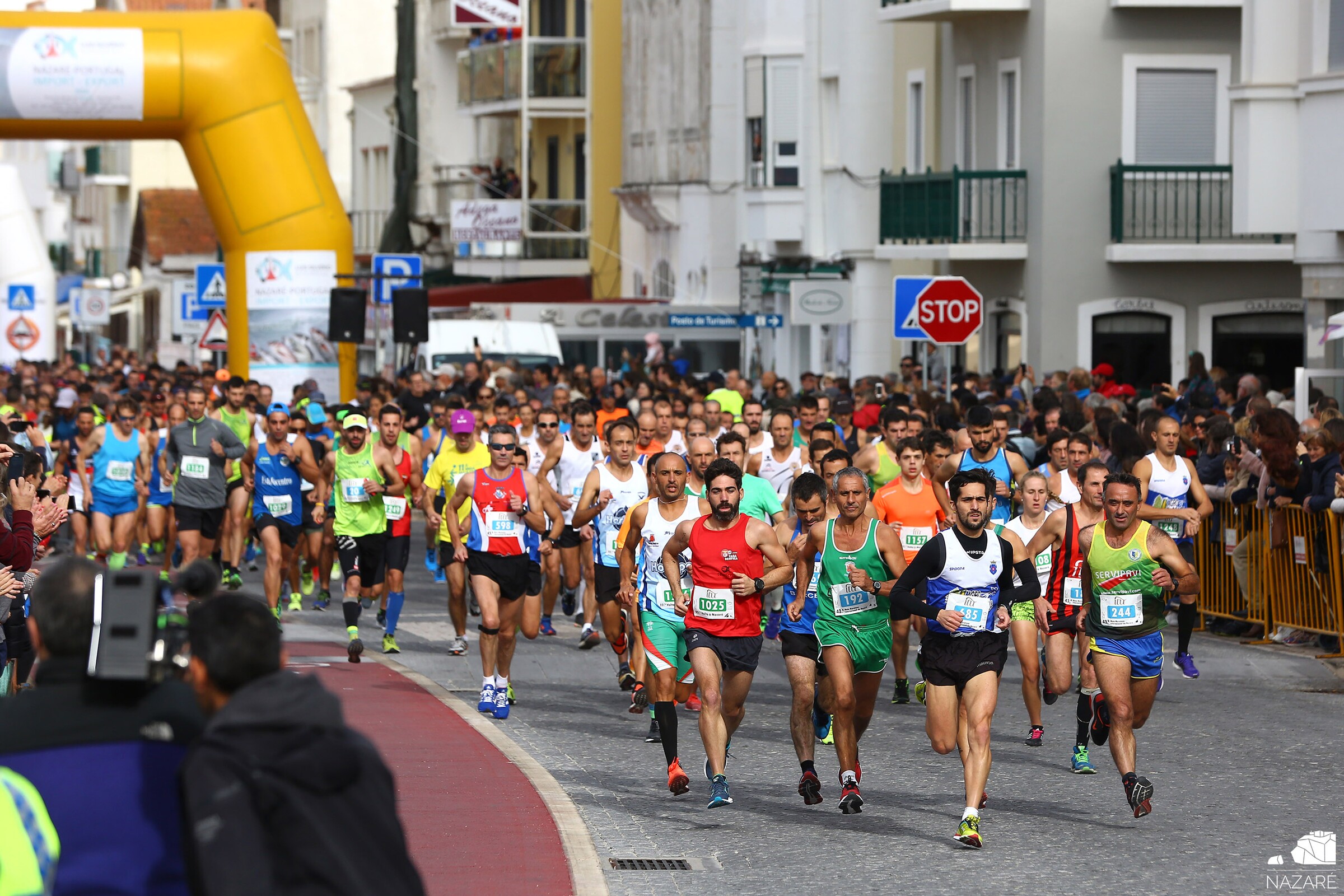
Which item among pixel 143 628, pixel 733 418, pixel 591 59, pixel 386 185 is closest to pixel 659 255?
pixel 591 59

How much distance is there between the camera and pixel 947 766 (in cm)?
1119

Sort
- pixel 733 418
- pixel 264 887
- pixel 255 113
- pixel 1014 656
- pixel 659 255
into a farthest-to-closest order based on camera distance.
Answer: pixel 659 255 → pixel 255 113 → pixel 733 418 → pixel 1014 656 → pixel 264 887

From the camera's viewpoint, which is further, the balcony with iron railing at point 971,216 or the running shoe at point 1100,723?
the balcony with iron railing at point 971,216

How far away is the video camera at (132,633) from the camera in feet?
13.6

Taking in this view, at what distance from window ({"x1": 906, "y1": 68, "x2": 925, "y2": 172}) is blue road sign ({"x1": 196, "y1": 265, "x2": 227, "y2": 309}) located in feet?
37.2

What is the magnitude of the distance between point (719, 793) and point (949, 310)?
10.9 meters

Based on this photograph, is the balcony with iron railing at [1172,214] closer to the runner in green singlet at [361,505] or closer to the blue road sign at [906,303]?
the blue road sign at [906,303]

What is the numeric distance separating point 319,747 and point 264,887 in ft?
0.90

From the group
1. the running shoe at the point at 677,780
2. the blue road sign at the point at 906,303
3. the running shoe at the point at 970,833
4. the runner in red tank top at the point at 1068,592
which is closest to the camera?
the running shoe at the point at 970,833

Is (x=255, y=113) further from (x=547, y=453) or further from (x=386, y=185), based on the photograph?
(x=386, y=185)

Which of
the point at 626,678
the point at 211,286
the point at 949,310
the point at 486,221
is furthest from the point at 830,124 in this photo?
the point at 626,678

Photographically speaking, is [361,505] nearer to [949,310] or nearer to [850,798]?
[850,798]
